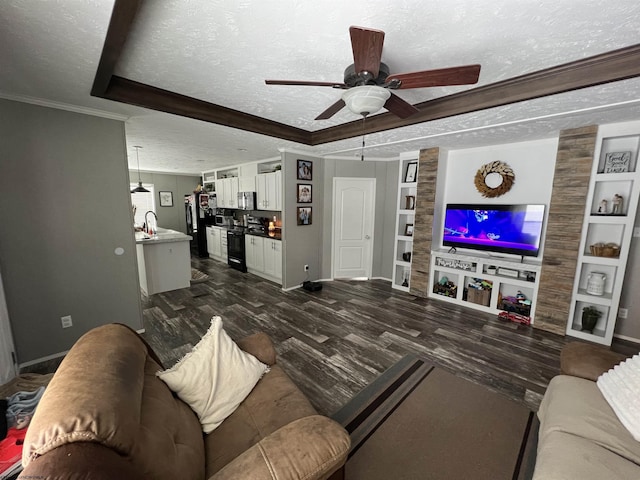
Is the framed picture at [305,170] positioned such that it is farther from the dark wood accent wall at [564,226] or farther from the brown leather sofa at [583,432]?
the brown leather sofa at [583,432]

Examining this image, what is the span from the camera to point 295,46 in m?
1.65

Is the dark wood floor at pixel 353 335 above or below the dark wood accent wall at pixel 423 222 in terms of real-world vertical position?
below

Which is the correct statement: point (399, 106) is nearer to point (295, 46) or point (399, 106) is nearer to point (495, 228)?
point (295, 46)

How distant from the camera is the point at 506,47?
163 cm

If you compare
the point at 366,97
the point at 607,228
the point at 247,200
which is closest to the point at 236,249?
the point at 247,200

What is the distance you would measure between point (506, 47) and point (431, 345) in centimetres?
271

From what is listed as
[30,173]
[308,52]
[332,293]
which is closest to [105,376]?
[308,52]

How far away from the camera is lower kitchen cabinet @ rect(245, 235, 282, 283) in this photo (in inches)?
191

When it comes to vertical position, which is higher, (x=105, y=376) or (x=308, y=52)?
(x=308, y=52)

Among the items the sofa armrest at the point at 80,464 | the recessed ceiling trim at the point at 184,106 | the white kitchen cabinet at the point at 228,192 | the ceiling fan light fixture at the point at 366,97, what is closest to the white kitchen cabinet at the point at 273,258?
the white kitchen cabinet at the point at 228,192

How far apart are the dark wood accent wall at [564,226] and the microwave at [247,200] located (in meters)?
4.81

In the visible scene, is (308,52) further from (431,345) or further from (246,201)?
(246,201)

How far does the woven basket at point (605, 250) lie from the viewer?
9.50 ft

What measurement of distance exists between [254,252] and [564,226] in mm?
4908
